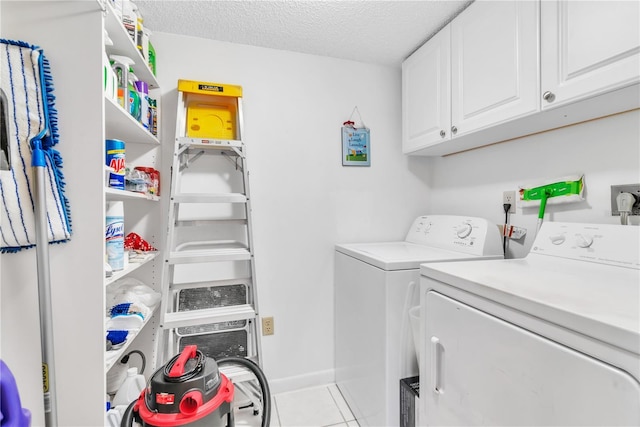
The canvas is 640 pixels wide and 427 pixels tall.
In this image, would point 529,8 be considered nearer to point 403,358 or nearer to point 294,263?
point 403,358

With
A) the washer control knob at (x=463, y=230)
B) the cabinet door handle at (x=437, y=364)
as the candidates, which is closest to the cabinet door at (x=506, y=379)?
the cabinet door handle at (x=437, y=364)

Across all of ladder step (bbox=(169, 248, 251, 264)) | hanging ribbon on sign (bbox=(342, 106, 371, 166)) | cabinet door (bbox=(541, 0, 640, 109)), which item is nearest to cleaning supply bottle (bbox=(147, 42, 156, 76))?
ladder step (bbox=(169, 248, 251, 264))

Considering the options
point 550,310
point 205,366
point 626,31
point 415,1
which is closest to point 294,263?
point 205,366

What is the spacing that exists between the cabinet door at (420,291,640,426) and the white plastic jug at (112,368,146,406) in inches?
46.1

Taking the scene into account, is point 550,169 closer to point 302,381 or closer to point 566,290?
point 566,290

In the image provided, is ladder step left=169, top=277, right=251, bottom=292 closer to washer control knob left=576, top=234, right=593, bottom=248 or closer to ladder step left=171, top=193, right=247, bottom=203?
ladder step left=171, top=193, right=247, bottom=203

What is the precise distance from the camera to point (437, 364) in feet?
3.28

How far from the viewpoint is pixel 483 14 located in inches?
53.4

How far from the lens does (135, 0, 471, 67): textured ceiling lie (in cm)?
148

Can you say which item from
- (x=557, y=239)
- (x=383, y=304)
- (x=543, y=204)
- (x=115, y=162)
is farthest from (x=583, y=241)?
(x=115, y=162)

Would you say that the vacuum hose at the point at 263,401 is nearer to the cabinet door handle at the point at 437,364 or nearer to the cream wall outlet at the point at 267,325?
the cabinet door handle at the point at 437,364

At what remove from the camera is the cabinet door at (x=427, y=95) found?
5.32ft

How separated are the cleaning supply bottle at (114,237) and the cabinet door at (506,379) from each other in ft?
3.77

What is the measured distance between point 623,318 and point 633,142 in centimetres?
94
